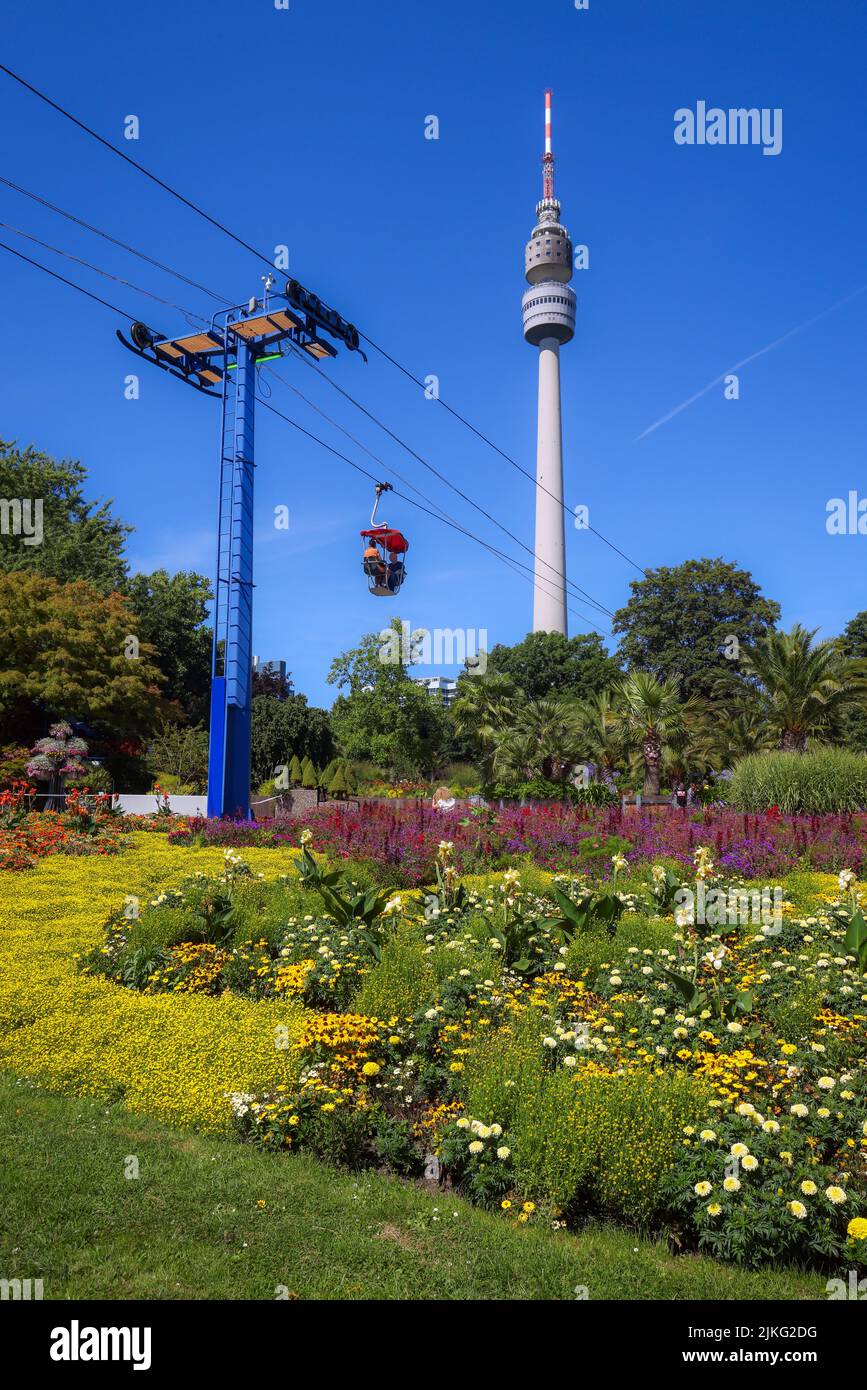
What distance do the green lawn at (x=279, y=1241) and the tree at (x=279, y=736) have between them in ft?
93.9

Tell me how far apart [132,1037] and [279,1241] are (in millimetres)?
2534

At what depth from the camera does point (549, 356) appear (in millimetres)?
82125

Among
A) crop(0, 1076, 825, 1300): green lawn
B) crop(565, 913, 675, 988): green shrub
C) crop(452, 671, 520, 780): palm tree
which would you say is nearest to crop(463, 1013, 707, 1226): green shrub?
crop(0, 1076, 825, 1300): green lawn

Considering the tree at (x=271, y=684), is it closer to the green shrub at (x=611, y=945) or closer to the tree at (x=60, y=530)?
the tree at (x=60, y=530)

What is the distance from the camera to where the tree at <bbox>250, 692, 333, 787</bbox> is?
33312mm

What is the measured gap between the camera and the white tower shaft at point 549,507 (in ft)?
242

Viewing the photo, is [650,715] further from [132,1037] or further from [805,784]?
[132,1037]

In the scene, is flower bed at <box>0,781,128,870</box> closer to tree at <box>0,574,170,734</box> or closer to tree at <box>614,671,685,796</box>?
tree at <box>0,574,170,734</box>

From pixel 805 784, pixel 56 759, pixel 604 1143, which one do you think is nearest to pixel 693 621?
pixel 805 784

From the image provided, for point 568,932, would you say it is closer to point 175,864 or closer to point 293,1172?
point 293,1172

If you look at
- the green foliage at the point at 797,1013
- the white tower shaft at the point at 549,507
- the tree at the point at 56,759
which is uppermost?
the white tower shaft at the point at 549,507

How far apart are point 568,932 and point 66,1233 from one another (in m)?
4.24

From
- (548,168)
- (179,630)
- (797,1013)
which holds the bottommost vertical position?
(797,1013)

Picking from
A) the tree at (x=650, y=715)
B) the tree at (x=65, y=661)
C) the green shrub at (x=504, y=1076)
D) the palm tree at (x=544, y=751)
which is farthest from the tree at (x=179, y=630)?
the green shrub at (x=504, y=1076)
